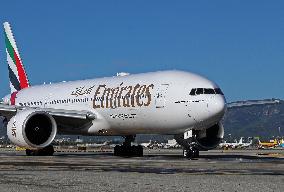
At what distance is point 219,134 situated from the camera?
32.1 m

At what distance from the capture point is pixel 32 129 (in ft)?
106

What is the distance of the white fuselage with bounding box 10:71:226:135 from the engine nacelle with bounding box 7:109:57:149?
11.4 feet

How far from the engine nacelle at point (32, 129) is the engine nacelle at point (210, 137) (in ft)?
25.3

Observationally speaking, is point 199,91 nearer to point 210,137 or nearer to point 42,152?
point 210,137

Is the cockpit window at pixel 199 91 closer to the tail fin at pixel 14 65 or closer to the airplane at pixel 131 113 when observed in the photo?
the airplane at pixel 131 113

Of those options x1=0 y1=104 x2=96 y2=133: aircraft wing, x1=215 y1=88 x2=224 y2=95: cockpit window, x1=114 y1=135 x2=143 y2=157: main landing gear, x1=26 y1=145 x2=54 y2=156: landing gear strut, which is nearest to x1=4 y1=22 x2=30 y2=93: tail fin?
x1=0 y1=104 x2=96 y2=133: aircraft wing

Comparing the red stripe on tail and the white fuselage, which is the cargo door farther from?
the red stripe on tail

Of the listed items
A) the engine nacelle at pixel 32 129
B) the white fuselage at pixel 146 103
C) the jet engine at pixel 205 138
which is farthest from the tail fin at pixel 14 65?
the jet engine at pixel 205 138

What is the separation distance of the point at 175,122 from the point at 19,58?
22041mm

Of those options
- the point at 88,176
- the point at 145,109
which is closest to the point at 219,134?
the point at 145,109

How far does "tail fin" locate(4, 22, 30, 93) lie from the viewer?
4697cm

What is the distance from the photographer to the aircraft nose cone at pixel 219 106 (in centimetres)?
2848

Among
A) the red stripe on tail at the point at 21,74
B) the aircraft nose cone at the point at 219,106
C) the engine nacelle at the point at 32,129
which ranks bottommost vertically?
the engine nacelle at the point at 32,129

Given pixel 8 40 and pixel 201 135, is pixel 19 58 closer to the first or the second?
pixel 8 40
